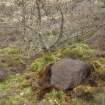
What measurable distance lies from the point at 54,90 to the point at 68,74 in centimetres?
56

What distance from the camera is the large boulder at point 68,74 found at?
943 centimetres

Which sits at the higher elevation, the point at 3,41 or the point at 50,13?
the point at 50,13

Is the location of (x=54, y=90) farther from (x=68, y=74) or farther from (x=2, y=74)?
(x=2, y=74)

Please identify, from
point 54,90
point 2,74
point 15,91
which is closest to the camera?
point 54,90

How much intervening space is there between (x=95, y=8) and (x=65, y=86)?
28.1ft

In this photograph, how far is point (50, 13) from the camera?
63.3 ft

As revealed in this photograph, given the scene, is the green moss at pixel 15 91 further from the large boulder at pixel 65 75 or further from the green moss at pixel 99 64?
the green moss at pixel 99 64

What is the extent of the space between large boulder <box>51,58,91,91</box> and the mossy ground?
8.0 inches

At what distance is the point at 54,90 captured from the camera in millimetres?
9484

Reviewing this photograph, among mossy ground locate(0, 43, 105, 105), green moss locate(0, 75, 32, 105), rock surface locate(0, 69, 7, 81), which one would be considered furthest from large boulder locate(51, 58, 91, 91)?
rock surface locate(0, 69, 7, 81)

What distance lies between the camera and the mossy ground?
8977 millimetres

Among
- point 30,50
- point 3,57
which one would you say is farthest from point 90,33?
point 3,57

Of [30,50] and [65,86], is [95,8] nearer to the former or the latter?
[30,50]

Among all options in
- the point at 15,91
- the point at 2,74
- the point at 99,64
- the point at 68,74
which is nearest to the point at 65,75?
the point at 68,74
